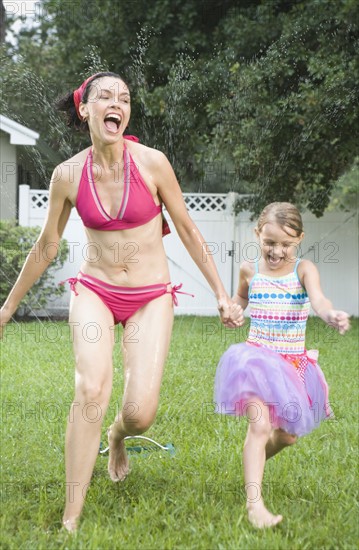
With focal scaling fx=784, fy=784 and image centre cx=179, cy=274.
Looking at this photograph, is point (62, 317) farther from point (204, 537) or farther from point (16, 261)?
point (204, 537)

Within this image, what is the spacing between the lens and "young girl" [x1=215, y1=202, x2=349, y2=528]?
9.84 feet

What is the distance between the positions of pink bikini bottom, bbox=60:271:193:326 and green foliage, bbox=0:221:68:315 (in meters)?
6.48

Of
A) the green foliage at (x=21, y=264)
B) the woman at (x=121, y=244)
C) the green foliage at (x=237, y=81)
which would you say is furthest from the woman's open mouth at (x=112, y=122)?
the green foliage at (x=21, y=264)

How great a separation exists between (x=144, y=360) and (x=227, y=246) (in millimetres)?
8212

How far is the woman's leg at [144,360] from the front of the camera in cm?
315

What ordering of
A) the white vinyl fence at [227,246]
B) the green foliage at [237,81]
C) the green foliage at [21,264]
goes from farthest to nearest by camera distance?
the white vinyl fence at [227,246] < the green foliage at [21,264] < the green foliage at [237,81]

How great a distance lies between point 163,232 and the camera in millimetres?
3463

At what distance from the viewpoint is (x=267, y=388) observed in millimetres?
3043

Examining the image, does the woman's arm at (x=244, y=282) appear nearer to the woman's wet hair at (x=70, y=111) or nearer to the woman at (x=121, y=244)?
the woman at (x=121, y=244)

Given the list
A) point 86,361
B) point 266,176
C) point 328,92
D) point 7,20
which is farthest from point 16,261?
point 7,20

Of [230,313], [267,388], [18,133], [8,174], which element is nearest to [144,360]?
[230,313]

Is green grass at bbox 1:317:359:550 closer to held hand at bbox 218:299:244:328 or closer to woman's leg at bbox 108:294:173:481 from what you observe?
woman's leg at bbox 108:294:173:481

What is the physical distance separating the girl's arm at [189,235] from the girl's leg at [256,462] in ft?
1.21

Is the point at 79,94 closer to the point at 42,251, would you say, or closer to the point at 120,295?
the point at 42,251
